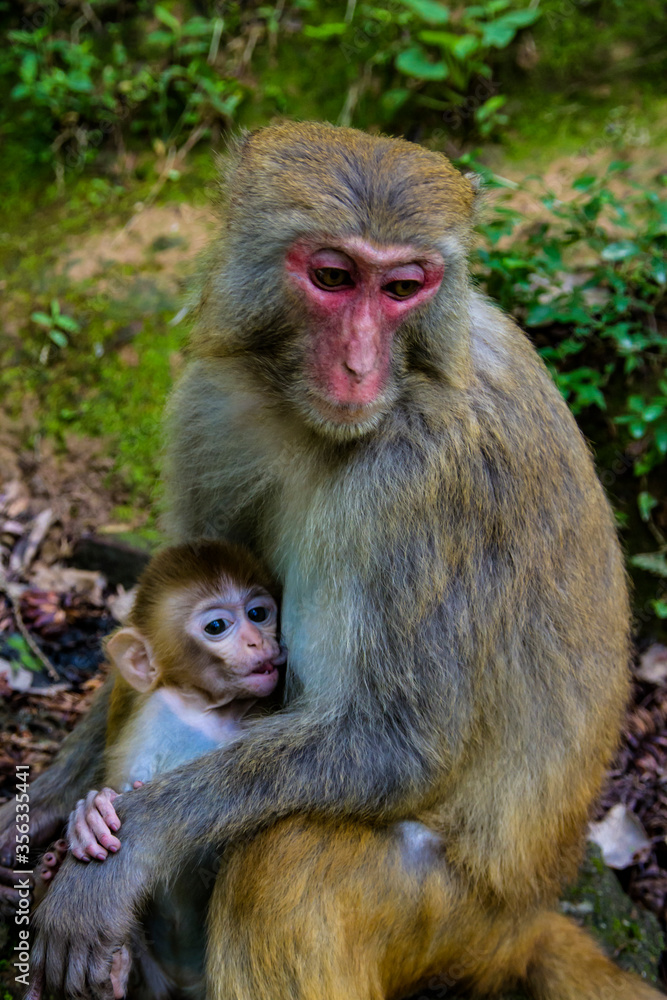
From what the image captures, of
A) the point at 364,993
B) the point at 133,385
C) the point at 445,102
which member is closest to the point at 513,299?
the point at 445,102

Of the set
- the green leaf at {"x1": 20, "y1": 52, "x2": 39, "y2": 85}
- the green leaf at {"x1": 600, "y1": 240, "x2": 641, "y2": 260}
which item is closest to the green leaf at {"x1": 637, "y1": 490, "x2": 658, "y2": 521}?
the green leaf at {"x1": 600, "y1": 240, "x2": 641, "y2": 260}

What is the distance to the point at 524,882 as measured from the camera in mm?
3104

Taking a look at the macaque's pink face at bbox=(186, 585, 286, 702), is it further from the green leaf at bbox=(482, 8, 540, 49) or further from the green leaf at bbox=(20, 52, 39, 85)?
the green leaf at bbox=(20, 52, 39, 85)

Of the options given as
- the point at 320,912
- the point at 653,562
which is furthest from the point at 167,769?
the point at 653,562

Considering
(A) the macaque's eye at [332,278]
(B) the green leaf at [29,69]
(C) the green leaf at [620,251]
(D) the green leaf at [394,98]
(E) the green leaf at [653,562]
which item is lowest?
(E) the green leaf at [653,562]

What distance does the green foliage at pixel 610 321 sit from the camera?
5117 millimetres

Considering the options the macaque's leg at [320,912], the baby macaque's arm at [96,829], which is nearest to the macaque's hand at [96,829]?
the baby macaque's arm at [96,829]

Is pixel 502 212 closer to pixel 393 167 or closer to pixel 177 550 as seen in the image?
pixel 393 167

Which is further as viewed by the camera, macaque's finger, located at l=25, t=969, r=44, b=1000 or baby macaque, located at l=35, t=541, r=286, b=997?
baby macaque, located at l=35, t=541, r=286, b=997

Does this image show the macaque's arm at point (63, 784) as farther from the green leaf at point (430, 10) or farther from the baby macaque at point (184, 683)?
the green leaf at point (430, 10)

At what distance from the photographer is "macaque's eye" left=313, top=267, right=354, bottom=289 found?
266 centimetres

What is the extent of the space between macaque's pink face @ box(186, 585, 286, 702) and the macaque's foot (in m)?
0.75

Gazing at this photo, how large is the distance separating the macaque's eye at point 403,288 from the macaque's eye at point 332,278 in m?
0.12

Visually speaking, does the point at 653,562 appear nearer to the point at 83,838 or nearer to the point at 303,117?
the point at 83,838
